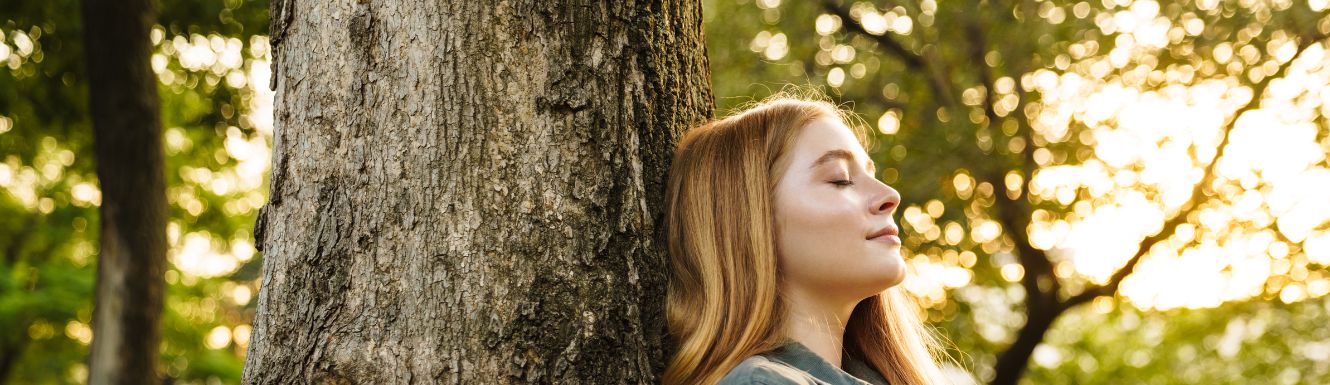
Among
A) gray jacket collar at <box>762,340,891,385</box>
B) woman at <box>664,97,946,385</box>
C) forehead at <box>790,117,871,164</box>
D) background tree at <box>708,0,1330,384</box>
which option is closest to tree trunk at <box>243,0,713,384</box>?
woman at <box>664,97,946,385</box>

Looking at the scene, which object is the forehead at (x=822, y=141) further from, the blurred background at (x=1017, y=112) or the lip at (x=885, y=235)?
the blurred background at (x=1017, y=112)

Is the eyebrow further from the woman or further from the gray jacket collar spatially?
the gray jacket collar

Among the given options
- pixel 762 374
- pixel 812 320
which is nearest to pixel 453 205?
pixel 762 374

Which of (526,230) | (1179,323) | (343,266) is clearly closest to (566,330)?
(526,230)

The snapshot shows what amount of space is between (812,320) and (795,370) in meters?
0.28

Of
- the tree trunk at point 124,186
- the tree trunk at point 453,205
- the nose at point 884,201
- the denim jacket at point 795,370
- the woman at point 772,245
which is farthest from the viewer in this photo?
the tree trunk at point 124,186

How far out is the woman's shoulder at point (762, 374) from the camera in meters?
2.13

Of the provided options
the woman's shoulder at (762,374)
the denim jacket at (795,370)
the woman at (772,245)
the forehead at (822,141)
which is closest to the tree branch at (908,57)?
the denim jacket at (795,370)

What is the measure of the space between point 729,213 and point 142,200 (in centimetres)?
586

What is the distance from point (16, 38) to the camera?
27.9 ft

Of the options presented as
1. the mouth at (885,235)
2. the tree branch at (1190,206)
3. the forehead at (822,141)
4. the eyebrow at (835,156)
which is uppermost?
the forehead at (822,141)

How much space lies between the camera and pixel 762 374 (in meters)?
2.14

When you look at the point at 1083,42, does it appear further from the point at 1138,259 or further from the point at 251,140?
the point at 251,140

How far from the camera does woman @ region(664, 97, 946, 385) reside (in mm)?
2391
